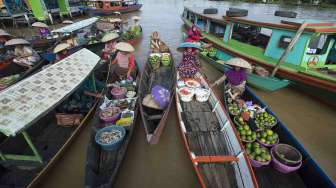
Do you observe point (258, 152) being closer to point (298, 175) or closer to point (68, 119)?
point (298, 175)

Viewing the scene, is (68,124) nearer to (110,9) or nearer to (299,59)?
(299,59)

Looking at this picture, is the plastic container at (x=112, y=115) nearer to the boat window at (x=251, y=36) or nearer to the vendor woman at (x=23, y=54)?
the vendor woman at (x=23, y=54)

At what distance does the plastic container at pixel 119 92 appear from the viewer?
5.45 m

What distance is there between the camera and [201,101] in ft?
17.9

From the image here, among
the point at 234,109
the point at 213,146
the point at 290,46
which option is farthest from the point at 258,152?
the point at 290,46

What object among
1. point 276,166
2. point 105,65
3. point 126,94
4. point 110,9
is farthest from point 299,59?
point 110,9

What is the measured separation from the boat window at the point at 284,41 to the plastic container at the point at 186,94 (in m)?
4.17

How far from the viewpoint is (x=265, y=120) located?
178 inches

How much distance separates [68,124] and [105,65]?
340 cm

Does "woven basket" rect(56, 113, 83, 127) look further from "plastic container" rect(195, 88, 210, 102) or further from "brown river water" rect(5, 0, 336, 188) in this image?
"plastic container" rect(195, 88, 210, 102)

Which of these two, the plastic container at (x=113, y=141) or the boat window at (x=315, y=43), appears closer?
the plastic container at (x=113, y=141)

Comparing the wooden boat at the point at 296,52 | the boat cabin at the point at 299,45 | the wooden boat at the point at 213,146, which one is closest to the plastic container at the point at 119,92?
the wooden boat at the point at 213,146

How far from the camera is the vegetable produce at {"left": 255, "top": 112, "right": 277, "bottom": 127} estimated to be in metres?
4.43

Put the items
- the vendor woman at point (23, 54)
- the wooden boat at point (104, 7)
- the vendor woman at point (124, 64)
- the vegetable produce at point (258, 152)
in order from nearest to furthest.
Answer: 1. the vegetable produce at point (258, 152)
2. the vendor woman at point (124, 64)
3. the vendor woman at point (23, 54)
4. the wooden boat at point (104, 7)
